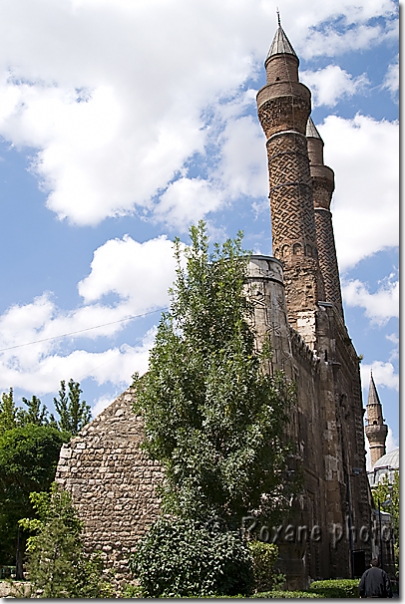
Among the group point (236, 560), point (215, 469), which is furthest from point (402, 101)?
point (236, 560)

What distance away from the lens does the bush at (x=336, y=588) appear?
10.6m

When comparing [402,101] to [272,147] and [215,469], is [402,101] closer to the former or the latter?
[215,469]

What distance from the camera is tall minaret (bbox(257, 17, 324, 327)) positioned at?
60.0 ft

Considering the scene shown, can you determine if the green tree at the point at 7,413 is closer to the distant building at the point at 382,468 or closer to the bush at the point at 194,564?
the bush at the point at 194,564

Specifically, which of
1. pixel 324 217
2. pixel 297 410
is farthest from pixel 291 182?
pixel 297 410

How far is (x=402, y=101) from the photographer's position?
6.94 metres

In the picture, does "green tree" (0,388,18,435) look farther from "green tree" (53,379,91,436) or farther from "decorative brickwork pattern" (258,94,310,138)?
"decorative brickwork pattern" (258,94,310,138)

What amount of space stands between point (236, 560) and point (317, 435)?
355 inches

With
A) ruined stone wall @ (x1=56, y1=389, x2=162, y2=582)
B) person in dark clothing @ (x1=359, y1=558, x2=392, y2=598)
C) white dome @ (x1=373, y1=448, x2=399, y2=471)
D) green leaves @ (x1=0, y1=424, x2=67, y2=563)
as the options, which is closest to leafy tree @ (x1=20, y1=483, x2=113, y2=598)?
ruined stone wall @ (x1=56, y1=389, x2=162, y2=582)

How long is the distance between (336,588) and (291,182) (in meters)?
11.3

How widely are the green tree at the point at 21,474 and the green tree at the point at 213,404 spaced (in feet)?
23.1

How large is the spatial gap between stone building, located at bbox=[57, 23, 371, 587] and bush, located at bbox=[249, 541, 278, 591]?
700 millimetres

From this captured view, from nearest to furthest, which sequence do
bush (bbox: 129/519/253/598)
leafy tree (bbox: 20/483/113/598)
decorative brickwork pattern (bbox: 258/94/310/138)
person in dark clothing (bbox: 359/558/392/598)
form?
1. person in dark clothing (bbox: 359/558/392/598)
2. bush (bbox: 129/519/253/598)
3. leafy tree (bbox: 20/483/113/598)
4. decorative brickwork pattern (bbox: 258/94/310/138)

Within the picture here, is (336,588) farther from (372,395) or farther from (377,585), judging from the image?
A: (372,395)
